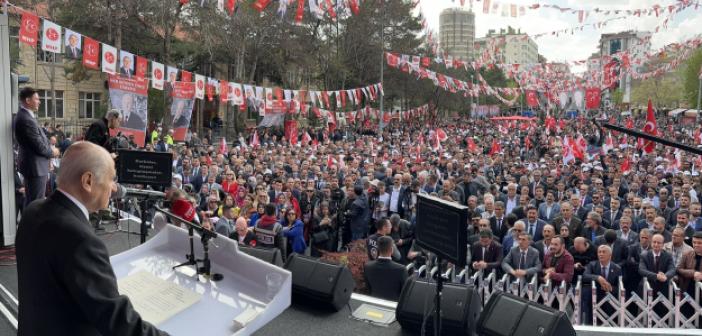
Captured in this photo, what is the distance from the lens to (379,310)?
171 inches

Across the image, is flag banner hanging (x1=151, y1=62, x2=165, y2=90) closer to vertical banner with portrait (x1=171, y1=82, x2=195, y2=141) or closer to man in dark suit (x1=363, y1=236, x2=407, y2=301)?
vertical banner with portrait (x1=171, y1=82, x2=195, y2=141)

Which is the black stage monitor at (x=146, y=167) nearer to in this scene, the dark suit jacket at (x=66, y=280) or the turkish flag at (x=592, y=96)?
the dark suit jacket at (x=66, y=280)

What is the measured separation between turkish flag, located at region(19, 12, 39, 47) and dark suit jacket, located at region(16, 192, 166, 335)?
11868 millimetres

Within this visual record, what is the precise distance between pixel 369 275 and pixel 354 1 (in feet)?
33.6

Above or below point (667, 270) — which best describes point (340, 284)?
above

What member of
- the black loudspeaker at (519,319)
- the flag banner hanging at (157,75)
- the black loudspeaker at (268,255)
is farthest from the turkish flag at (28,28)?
the black loudspeaker at (519,319)

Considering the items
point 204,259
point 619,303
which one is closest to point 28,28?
point 204,259

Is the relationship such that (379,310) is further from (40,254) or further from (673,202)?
(673,202)

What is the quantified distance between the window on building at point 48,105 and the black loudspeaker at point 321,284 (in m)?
39.0

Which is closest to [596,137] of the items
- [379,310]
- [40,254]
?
[379,310]

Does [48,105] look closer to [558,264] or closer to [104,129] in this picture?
[104,129]

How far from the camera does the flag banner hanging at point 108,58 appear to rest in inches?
597

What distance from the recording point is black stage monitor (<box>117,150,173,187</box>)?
5.88 metres

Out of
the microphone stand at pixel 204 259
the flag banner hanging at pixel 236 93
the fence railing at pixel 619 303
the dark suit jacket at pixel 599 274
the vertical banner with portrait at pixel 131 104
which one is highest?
the flag banner hanging at pixel 236 93
